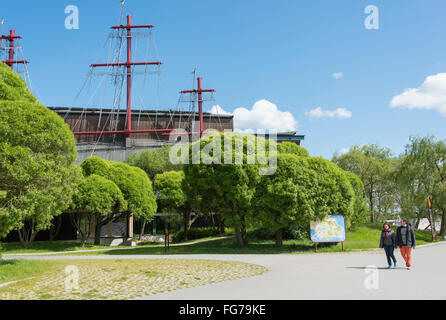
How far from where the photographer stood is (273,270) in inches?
471

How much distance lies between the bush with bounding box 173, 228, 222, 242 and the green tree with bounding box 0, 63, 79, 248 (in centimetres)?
2419

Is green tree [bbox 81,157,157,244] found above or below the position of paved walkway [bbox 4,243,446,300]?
above

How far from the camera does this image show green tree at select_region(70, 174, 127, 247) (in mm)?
27734

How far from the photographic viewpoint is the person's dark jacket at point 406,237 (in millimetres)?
11353

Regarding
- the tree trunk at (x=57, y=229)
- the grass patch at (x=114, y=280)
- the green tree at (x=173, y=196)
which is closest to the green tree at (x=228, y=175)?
the grass patch at (x=114, y=280)

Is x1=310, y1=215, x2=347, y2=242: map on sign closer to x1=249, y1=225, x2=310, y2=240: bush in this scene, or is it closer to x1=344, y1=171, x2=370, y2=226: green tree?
x1=249, y1=225, x2=310, y2=240: bush

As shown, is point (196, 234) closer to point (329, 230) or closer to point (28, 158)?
point (329, 230)

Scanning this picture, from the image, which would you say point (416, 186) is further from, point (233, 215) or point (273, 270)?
point (273, 270)

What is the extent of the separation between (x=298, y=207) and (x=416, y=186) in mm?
19756

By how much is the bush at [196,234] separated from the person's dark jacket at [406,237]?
2781cm

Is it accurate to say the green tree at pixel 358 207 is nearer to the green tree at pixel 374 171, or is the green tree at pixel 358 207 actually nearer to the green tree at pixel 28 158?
the green tree at pixel 374 171

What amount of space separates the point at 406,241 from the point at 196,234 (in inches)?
1128

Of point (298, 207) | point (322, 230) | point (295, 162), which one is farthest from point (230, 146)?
point (322, 230)

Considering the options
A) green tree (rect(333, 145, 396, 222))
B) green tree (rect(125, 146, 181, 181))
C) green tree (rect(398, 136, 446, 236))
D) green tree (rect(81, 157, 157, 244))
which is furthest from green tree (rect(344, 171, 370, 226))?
green tree (rect(125, 146, 181, 181))
